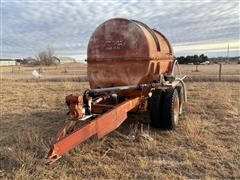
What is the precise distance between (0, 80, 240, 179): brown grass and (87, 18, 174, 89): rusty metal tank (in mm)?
1051

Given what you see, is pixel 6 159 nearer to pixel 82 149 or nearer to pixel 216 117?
pixel 82 149

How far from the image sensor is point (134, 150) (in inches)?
228

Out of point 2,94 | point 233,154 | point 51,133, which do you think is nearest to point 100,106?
point 51,133

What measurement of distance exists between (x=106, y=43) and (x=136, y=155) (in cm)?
246

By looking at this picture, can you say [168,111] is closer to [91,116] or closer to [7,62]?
[91,116]

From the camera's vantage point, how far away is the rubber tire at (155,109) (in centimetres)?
687

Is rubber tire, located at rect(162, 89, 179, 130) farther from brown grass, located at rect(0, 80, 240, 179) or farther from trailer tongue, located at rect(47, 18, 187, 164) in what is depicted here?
brown grass, located at rect(0, 80, 240, 179)

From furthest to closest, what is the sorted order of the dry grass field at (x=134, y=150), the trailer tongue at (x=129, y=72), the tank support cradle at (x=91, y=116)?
the trailer tongue at (x=129, y=72), the dry grass field at (x=134, y=150), the tank support cradle at (x=91, y=116)

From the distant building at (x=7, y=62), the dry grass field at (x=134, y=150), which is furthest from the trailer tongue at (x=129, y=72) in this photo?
the distant building at (x=7, y=62)

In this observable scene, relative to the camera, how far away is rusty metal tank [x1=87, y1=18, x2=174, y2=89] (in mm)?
6844

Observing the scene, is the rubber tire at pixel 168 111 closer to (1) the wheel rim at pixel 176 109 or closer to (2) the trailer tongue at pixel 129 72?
(2) the trailer tongue at pixel 129 72

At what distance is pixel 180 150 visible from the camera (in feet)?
19.0

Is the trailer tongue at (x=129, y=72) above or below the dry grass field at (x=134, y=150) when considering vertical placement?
above

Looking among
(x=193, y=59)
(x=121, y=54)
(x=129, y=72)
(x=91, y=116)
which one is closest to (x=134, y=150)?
(x=91, y=116)
